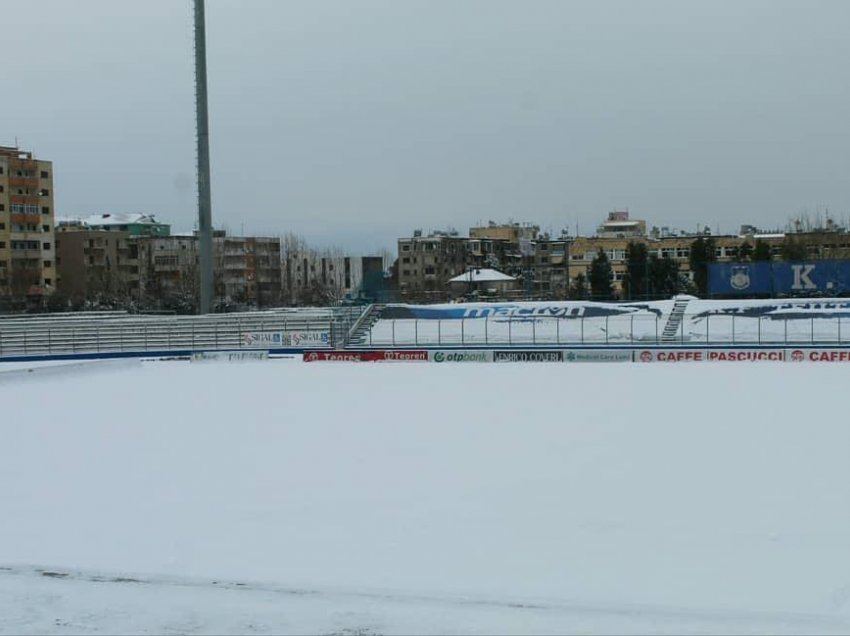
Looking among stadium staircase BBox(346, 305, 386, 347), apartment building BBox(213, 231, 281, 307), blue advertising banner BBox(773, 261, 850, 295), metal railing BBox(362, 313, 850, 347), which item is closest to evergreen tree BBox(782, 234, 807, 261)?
blue advertising banner BBox(773, 261, 850, 295)

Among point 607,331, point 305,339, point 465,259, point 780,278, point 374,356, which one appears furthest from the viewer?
point 465,259

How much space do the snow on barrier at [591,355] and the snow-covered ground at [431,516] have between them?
1130cm

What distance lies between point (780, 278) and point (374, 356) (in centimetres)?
2016

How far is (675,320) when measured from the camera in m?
42.8

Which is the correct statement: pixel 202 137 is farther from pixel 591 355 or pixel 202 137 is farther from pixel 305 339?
pixel 591 355

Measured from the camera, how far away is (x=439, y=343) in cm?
4088

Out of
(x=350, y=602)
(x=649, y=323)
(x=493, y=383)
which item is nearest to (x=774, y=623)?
(x=350, y=602)

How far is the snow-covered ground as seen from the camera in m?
9.45

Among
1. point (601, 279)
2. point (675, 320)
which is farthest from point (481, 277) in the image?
point (675, 320)

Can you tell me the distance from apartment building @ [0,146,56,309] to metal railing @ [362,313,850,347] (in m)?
47.9

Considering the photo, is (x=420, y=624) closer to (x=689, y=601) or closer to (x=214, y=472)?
(x=689, y=601)

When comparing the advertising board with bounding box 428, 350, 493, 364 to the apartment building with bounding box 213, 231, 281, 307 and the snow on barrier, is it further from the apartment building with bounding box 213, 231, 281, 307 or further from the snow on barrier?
the apartment building with bounding box 213, 231, 281, 307

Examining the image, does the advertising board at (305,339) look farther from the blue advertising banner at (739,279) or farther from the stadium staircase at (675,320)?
the blue advertising banner at (739,279)

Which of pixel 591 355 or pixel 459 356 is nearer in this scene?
pixel 591 355
